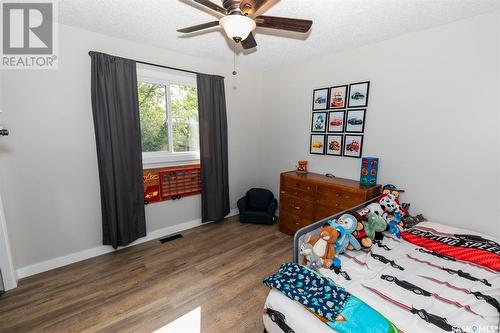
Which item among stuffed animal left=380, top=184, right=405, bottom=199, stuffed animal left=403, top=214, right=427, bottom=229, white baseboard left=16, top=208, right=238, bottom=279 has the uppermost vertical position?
stuffed animal left=380, top=184, right=405, bottom=199

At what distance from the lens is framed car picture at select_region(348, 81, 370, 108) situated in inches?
104

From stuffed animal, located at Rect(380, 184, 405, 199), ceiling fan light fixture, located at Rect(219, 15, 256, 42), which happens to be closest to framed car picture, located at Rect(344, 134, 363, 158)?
stuffed animal, located at Rect(380, 184, 405, 199)

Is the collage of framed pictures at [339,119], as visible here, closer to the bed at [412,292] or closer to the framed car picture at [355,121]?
the framed car picture at [355,121]

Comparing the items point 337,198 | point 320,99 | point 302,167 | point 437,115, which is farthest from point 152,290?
point 437,115

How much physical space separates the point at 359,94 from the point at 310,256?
207 cm

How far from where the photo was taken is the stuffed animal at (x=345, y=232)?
69.2 inches

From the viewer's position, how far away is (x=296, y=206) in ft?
10.0

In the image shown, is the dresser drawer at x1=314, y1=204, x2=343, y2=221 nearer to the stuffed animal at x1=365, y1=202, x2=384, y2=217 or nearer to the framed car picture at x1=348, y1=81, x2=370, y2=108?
the stuffed animal at x1=365, y1=202, x2=384, y2=217

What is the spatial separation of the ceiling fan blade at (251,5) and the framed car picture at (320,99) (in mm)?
1864

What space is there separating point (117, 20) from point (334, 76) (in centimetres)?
253

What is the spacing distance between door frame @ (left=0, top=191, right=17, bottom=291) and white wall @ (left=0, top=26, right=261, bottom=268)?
0.58ft

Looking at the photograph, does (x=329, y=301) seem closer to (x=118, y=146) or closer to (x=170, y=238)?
(x=170, y=238)

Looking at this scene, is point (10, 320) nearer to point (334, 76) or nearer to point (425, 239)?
point (425, 239)

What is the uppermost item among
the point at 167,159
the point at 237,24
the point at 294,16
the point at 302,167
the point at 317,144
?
the point at 294,16
